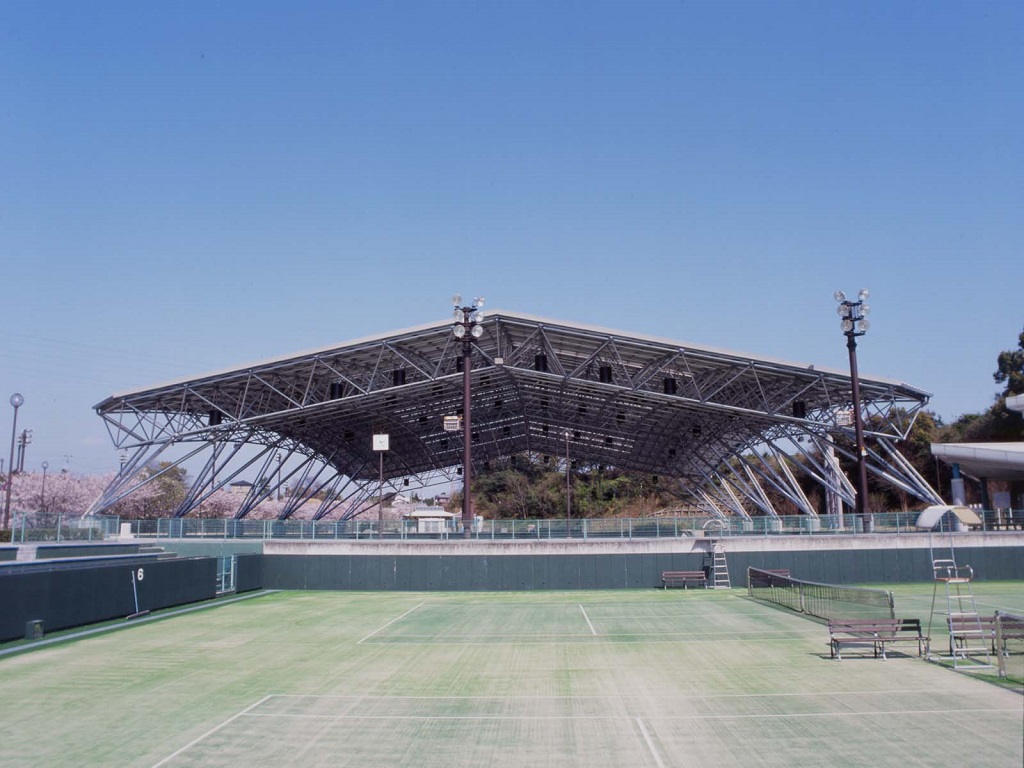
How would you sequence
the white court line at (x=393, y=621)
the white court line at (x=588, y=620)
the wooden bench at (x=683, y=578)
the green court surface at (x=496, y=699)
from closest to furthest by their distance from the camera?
the green court surface at (x=496, y=699) < the white court line at (x=393, y=621) < the white court line at (x=588, y=620) < the wooden bench at (x=683, y=578)

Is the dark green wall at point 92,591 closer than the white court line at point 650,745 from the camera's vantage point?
No

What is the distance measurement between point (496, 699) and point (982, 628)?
1060 centimetres

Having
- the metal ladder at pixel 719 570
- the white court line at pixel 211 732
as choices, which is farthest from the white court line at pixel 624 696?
the metal ladder at pixel 719 570

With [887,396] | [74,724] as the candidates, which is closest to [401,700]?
[74,724]

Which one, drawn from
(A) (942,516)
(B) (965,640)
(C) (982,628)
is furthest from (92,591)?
(A) (942,516)

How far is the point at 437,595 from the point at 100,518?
60.1 ft

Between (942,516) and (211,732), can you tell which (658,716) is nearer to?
(211,732)

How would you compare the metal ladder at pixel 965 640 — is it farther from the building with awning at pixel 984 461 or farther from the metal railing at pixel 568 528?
the building with awning at pixel 984 461

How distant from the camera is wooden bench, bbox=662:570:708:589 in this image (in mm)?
33969

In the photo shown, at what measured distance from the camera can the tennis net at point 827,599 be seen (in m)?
22.6

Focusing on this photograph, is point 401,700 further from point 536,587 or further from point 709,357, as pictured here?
point 709,357

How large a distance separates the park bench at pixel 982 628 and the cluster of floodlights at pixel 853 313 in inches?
760

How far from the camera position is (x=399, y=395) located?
52656mm

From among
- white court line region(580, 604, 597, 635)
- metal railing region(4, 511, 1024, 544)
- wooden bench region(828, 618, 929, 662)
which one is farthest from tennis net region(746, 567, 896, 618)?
white court line region(580, 604, 597, 635)
